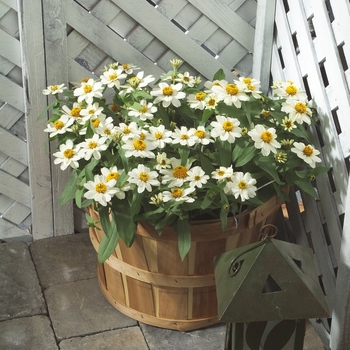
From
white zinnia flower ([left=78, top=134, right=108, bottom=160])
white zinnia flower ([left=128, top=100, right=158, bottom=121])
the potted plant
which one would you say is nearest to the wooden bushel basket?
the potted plant

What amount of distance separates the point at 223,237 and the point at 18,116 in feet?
3.39

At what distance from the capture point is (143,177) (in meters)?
1.77

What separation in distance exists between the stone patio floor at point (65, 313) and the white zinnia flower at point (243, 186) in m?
0.65

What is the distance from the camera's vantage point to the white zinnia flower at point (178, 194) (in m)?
1.77

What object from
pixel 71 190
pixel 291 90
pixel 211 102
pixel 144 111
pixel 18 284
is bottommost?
pixel 18 284

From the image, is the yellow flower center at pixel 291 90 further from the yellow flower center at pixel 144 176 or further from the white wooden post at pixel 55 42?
the white wooden post at pixel 55 42

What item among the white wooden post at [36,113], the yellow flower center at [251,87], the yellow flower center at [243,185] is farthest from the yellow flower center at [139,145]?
the white wooden post at [36,113]

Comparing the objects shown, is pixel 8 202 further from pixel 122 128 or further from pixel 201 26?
pixel 201 26

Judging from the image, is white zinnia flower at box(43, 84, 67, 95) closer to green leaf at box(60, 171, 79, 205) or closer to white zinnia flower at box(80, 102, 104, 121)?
white zinnia flower at box(80, 102, 104, 121)

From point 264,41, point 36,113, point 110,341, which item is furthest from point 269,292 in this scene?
point 36,113

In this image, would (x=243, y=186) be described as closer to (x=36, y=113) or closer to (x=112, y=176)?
(x=112, y=176)

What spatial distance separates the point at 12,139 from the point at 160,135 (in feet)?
2.78

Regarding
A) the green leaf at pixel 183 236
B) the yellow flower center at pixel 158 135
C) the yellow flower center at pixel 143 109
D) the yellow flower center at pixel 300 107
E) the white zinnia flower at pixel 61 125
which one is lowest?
the green leaf at pixel 183 236

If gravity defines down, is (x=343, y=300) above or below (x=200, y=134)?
below
